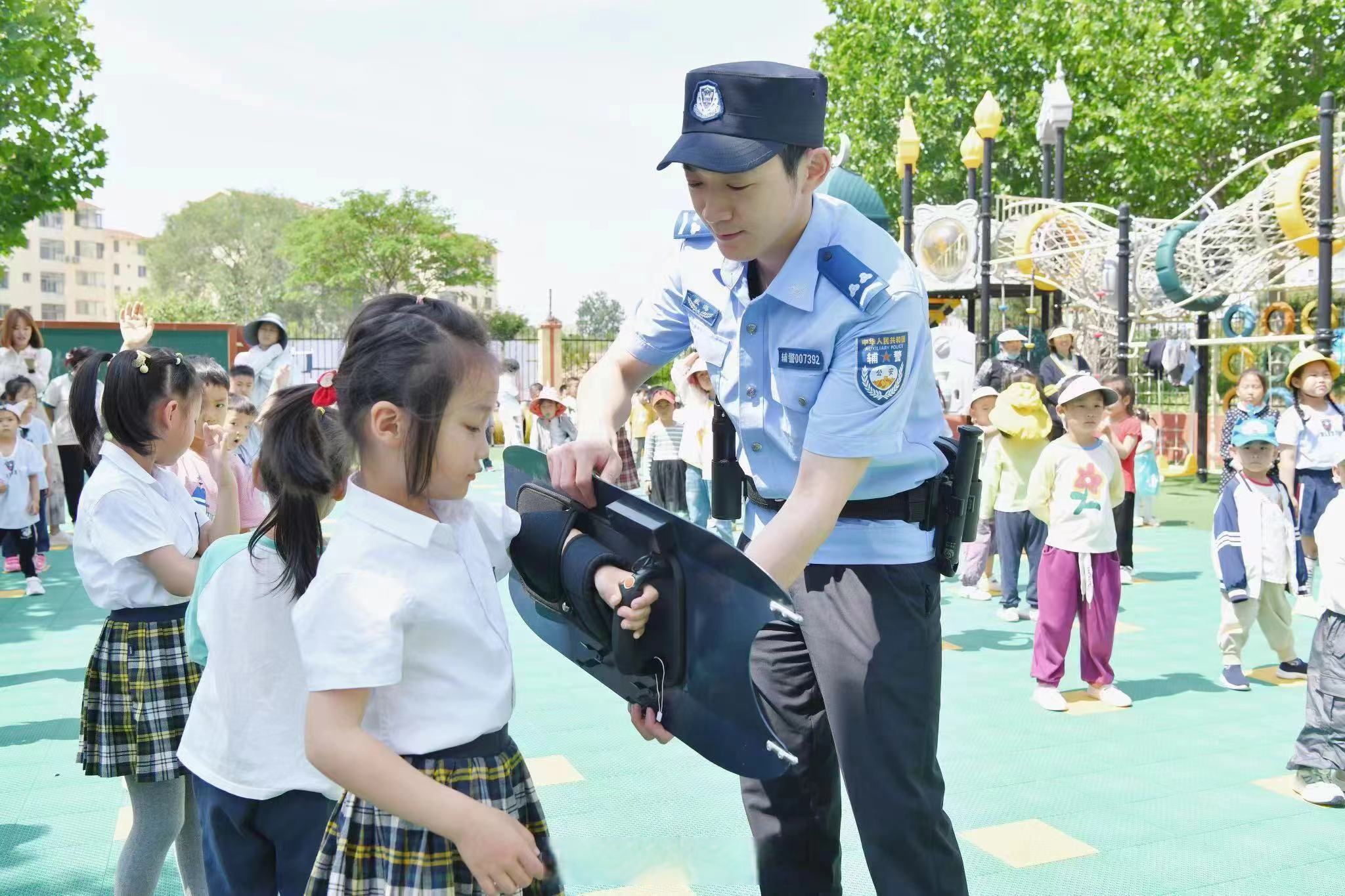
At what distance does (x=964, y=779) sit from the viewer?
13.7 feet

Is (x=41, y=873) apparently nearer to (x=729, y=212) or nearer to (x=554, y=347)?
(x=729, y=212)

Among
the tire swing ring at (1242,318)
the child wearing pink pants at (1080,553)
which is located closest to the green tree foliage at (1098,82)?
the tire swing ring at (1242,318)

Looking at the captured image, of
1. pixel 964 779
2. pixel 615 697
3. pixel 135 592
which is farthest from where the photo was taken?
pixel 615 697

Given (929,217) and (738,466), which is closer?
(738,466)

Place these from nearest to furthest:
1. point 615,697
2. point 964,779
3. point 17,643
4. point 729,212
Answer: point 729,212 < point 964,779 < point 615,697 < point 17,643

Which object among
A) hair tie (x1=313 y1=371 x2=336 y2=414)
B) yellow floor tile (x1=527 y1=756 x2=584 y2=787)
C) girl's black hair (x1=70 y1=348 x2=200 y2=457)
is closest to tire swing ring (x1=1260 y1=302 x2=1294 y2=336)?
yellow floor tile (x1=527 y1=756 x2=584 y2=787)

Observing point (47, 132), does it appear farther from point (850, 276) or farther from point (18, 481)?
point (850, 276)

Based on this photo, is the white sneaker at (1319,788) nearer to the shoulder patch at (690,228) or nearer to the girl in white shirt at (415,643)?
the shoulder patch at (690,228)

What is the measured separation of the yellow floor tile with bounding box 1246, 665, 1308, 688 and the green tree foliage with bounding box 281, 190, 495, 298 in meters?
48.4

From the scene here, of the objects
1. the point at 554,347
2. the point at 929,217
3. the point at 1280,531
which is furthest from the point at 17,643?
the point at 554,347

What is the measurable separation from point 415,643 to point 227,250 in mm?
77631

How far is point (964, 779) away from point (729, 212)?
112 inches

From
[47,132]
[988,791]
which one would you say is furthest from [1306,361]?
[47,132]

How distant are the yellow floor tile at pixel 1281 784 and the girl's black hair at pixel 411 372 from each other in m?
3.59
